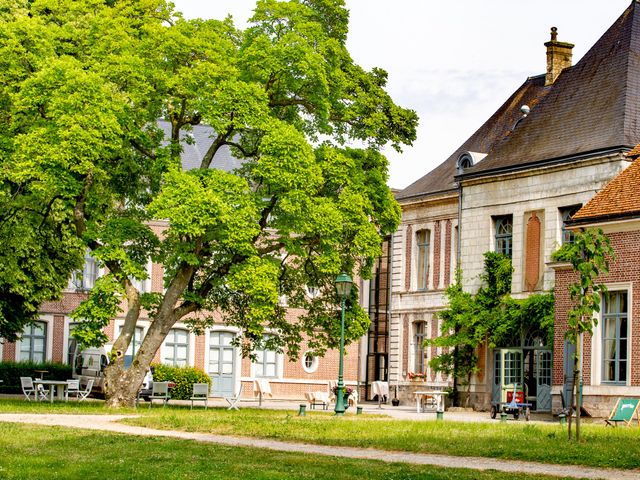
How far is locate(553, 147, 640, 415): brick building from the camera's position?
3014cm

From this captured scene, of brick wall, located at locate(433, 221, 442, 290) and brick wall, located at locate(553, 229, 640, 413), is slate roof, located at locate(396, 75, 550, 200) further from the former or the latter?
brick wall, located at locate(553, 229, 640, 413)

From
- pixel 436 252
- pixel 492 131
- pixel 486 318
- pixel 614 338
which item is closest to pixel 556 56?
pixel 492 131

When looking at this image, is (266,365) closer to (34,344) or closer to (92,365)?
(34,344)

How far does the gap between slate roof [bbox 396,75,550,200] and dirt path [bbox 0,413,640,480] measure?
22357mm

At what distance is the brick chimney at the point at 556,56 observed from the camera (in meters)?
43.2

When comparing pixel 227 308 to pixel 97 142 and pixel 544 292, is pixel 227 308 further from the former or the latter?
pixel 544 292

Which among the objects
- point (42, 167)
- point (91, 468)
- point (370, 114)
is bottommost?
point (91, 468)

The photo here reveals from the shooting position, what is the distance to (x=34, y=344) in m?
49.7

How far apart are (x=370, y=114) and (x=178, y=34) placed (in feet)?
18.9

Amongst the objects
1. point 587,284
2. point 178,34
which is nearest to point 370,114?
point 178,34

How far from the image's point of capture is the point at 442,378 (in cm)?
4388

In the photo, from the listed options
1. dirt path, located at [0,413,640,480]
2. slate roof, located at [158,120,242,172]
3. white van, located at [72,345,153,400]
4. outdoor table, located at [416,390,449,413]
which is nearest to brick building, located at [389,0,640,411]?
outdoor table, located at [416,390,449,413]

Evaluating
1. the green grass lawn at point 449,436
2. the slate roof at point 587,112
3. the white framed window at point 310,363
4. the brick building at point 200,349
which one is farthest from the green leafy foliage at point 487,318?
the white framed window at point 310,363

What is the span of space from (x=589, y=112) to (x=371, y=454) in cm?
2136
